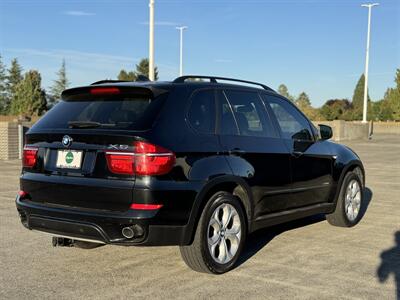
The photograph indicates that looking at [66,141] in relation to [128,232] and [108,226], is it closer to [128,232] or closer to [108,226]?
[108,226]

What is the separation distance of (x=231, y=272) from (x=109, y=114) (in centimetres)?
185

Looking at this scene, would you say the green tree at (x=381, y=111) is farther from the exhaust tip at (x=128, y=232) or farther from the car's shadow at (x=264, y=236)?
the exhaust tip at (x=128, y=232)

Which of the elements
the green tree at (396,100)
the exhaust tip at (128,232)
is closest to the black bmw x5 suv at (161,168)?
the exhaust tip at (128,232)

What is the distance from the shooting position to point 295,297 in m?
4.21

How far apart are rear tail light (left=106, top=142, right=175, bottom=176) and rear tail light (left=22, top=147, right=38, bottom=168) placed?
36.6 inches

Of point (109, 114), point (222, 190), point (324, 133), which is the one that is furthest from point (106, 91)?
point (324, 133)

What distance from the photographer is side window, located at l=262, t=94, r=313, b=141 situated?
589 centimetres

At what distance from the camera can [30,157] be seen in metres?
4.85

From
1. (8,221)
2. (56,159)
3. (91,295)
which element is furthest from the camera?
(8,221)

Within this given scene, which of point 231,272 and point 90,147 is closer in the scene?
point 90,147

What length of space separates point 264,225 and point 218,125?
3.98 ft

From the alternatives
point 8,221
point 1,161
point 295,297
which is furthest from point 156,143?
point 1,161

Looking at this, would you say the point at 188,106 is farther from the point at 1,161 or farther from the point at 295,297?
the point at 1,161

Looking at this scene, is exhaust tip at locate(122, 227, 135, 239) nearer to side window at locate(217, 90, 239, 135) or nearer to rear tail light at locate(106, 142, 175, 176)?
rear tail light at locate(106, 142, 175, 176)
